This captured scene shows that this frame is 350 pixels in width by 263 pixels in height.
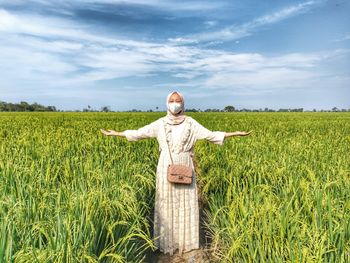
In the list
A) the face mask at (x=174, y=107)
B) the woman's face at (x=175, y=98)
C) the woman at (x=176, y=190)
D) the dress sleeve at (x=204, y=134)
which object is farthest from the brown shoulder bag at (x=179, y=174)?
the woman's face at (x=175, y=98)

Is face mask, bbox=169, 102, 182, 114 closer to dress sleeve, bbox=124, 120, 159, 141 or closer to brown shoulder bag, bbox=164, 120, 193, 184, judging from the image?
dress sleeve, bbox=124, 120, 159, 141

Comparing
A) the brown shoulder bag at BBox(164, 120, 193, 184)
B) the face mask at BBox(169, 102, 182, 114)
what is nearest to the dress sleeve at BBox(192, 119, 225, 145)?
the face mask at BBox(169, 102, 182, 114)

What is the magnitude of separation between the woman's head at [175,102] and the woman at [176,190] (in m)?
0.11

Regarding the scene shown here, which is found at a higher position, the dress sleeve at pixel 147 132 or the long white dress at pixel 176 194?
the dress sleeve at pixel 147 132

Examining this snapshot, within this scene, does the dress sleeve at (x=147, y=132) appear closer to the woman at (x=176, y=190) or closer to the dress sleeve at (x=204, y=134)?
the woman at (x=176, y=190)

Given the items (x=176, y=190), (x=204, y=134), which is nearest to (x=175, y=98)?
(x=204, y=134)

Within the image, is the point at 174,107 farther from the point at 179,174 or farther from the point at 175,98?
the point at 179,174

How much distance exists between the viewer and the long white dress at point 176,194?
13.3ft

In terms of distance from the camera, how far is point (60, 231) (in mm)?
2229

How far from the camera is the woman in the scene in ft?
13.3

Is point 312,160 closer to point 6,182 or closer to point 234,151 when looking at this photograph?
point 234,151

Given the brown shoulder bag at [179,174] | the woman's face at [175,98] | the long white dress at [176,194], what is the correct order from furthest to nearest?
1. the long white dress at [176,194]
2. the brown shoulder bag at [179,174]
3. the woman's face at [175,98]

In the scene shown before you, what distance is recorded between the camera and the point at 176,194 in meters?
4.11

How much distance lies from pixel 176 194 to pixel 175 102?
117 cm
